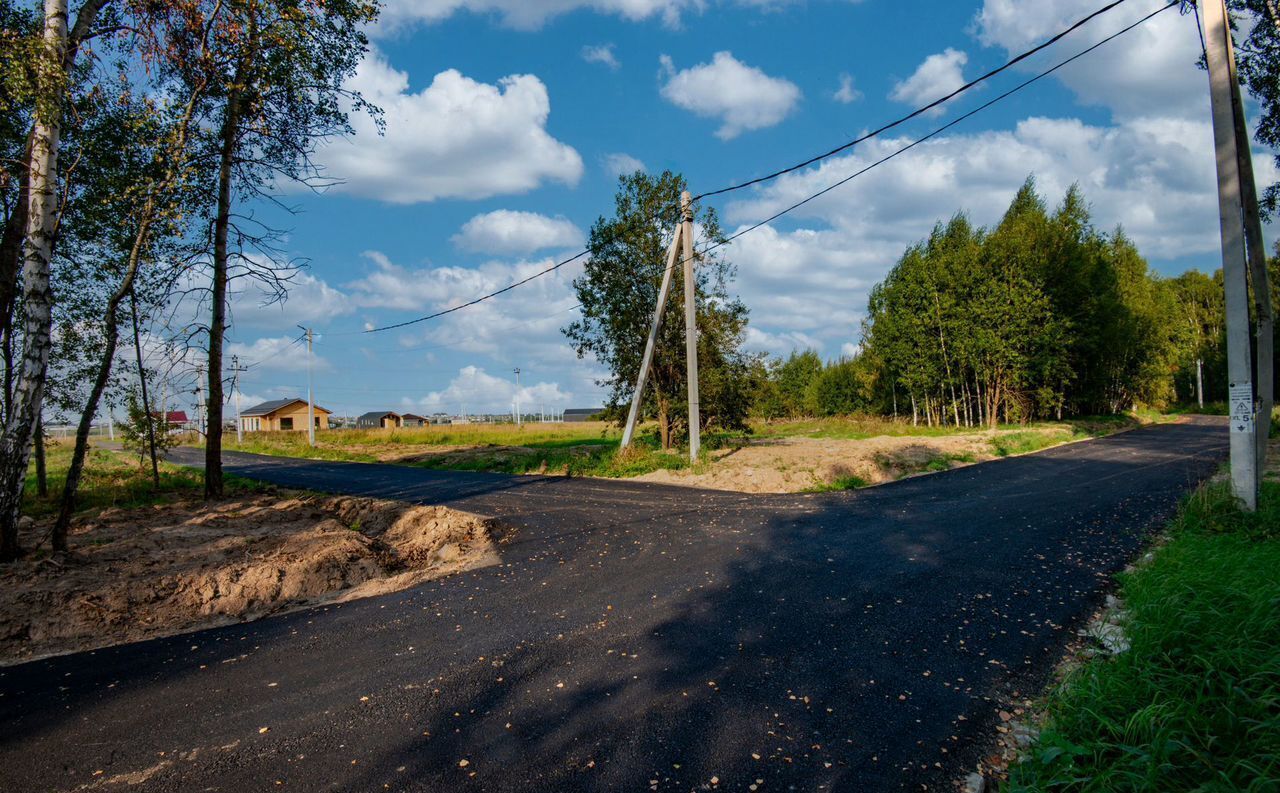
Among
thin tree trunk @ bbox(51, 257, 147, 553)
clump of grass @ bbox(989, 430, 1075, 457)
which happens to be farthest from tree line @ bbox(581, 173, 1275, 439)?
thin tree trunk @ bbox(51, 257, 147, 553)

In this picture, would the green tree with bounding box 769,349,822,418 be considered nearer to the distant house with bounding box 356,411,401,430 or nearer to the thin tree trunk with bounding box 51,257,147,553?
the thin tree trunk with bounding box 51,257,147,553

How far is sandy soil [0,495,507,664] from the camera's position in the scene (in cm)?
572

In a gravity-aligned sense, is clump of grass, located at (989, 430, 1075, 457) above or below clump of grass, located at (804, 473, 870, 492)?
above

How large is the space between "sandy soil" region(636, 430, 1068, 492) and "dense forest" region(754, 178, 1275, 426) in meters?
7.99

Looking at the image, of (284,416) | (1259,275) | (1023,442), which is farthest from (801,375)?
(284,416)

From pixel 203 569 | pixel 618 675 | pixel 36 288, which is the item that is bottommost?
pixel 618 675

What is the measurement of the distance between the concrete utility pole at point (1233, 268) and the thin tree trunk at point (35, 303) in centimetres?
1340

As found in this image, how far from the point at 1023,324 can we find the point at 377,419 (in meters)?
87.3

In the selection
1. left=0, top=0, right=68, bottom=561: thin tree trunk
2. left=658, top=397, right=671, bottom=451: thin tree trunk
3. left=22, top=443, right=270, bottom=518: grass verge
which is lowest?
left=22, top=443, right=270, bottom=518: grass verge

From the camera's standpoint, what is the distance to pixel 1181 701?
9.71 feet

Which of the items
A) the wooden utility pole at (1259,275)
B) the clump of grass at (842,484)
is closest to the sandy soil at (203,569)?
the clump of grass at (842,484)

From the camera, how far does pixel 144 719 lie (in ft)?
12.5

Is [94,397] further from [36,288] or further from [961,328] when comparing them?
[961,328]

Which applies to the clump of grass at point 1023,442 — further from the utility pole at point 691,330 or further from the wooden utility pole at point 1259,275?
the wooden utility pole at point 1259,275
